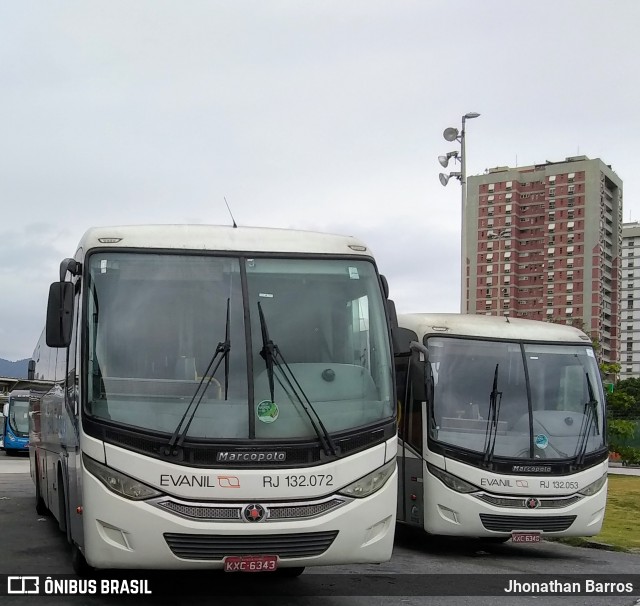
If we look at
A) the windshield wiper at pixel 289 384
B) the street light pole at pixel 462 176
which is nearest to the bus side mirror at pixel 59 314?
the windshield wiper at pixel 289 384

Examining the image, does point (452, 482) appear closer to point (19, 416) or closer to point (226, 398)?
point (226, 398)

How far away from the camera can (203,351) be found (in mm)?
7684

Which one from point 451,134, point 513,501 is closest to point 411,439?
point 513,501

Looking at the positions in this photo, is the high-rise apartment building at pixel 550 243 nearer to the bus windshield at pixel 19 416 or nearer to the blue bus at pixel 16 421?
the blue bus at pixel 16 421

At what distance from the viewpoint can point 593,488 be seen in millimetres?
12266

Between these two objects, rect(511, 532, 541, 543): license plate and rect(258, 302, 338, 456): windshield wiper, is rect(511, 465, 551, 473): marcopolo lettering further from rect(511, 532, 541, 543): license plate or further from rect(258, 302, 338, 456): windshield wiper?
rect(258, 302, 338, 456): windshield wiper

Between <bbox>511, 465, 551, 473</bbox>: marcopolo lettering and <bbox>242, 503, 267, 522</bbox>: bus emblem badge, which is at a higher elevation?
<bbox>242, 503, 267, 522</bbox>: bus emblem badge

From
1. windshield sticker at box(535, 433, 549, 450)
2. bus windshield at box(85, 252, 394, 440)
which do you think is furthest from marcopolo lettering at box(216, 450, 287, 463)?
windshield sticker at box(535, 433, 549, 450)

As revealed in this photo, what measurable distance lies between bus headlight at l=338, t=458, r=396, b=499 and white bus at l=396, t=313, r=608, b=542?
3502 millimetres

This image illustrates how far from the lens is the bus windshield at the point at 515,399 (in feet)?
39.6

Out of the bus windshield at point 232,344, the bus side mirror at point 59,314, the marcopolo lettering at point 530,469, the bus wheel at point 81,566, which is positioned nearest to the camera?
the bus windshield at point 232,344

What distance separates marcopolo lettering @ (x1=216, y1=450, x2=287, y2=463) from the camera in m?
7.24

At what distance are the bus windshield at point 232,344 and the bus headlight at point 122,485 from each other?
37 cm

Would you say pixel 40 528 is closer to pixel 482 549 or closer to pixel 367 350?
pixel 482 549
